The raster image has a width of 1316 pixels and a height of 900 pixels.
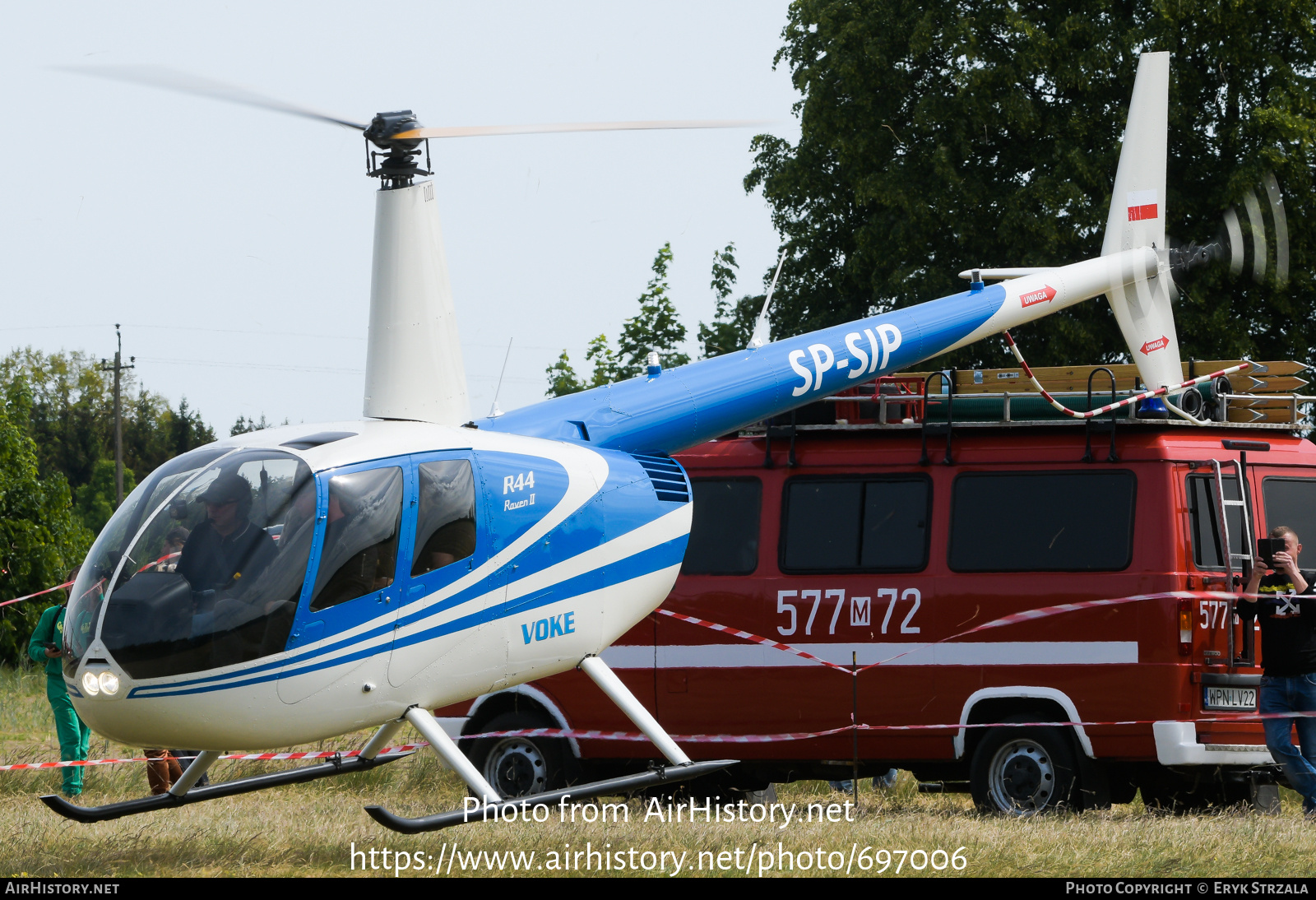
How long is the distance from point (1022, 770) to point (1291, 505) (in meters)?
2.57

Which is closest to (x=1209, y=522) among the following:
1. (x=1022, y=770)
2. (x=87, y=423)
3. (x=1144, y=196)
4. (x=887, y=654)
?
(x=1022, y=770)

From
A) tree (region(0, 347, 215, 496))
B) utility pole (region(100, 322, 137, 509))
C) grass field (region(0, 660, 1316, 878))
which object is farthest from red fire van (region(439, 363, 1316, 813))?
tree (region(0, 347, 215, 496))

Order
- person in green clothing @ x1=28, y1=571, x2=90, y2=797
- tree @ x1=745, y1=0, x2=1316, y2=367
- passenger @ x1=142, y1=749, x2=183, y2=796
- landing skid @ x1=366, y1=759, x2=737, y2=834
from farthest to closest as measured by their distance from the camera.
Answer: tree @ x1=745, y1=0, x2=1316, y2=367 → passenger @ x1=142, y1=749, x2=183, y2=796 → person in green clothing @ x1=28, y1=571, x2=90, y2=797 → landing skid @ x1=366, y1=759, x2=737, y2=834

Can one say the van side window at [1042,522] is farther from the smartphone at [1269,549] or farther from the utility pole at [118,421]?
the utility pole at [118,421]

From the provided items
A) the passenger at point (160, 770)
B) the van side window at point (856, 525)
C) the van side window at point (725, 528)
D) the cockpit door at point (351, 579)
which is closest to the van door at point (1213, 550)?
the van side window at point (856, 525)

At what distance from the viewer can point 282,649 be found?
260 inches

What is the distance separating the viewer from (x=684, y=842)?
8.00m

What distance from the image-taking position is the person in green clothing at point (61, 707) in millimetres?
10875

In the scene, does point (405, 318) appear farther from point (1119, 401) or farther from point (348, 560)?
point (1119, 401)

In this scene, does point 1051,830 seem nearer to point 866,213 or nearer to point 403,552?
point 403,552

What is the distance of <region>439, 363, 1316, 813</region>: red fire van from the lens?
944 cm

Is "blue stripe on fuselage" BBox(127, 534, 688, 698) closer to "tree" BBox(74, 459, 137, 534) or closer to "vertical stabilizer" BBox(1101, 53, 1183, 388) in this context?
"vertical stabilizer" BBox(1101, 53, 1183, 388)

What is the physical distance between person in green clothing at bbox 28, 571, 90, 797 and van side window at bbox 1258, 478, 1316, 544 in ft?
28.0
